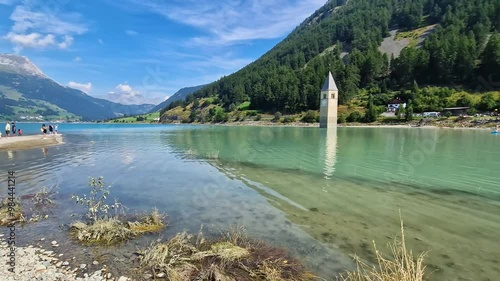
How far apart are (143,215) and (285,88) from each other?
154 m

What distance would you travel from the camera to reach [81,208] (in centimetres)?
1544

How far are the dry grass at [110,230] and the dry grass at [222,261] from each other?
1.80 m

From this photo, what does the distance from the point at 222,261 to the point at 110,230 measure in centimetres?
517

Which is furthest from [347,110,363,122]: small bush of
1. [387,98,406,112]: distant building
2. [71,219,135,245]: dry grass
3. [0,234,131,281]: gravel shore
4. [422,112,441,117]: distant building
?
[0,234,131,281]: gravel shore

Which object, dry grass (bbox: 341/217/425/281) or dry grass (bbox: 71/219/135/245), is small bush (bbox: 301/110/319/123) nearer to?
dry grass (bbox: 341/217/425/281)

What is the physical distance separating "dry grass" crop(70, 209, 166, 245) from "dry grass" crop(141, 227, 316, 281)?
180 centimetres

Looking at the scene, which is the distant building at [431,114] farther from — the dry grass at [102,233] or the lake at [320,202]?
the dry grass at [102,233]

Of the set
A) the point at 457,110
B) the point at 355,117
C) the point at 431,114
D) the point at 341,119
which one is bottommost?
the point at 341,119

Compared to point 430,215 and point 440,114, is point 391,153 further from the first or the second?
point 440,114

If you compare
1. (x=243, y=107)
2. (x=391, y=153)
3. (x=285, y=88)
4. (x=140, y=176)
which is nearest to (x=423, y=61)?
(x=285, y=88)

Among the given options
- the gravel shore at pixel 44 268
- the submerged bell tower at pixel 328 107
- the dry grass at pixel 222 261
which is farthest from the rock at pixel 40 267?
the submerged bell tower at pixel 328 107

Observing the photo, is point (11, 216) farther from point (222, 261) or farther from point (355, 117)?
point (355, 117)

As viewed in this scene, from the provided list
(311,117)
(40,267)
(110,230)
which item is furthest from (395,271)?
(311,117)

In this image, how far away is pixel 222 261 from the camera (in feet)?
29.1
